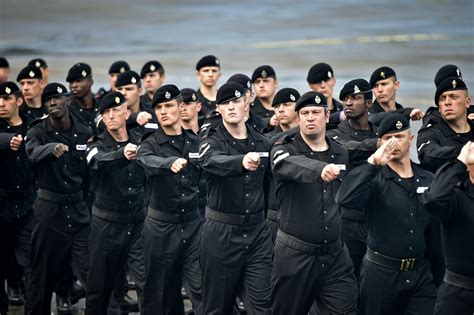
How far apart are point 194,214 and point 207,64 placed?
398 centimetres

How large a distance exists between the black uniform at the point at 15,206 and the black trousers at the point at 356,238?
Result: 3799mm

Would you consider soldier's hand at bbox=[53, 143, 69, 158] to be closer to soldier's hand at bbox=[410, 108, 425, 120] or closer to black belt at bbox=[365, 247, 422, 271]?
black belt at bbox=[365, 247, 422, 271]

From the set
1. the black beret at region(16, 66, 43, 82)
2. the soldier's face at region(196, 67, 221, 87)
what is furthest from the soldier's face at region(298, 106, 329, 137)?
the black beret at region(16, 66, 43, 82)

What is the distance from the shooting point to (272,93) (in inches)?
648

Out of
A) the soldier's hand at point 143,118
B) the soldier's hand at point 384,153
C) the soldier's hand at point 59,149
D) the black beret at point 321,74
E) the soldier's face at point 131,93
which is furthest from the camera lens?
the soldier's face at point 131,93

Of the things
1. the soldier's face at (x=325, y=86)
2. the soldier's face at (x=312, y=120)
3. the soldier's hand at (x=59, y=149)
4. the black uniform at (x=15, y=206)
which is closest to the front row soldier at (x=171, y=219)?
the soldier's hand at (x=59, y=149)

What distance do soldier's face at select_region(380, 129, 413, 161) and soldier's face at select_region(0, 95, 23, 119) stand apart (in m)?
5.04

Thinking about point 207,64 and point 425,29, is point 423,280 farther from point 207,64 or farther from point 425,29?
point 425,29

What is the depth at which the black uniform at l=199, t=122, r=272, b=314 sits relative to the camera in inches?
502

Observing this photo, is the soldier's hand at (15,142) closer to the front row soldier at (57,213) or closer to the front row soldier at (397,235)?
the front row soldier at (57,213)

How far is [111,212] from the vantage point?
1420cm

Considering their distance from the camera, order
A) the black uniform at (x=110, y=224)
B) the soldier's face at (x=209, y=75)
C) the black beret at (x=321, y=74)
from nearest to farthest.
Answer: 1. the black uniform at (x=110, y=224)
2. the black beret at (x=321, y=74)
3. the soldier's face at (x=209, y=75)

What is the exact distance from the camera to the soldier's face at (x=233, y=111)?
12.8 meters

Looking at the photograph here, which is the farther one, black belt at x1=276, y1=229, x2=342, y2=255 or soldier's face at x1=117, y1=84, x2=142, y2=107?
soldier's face at x1=117, y1=84, x2=142, y2=107
